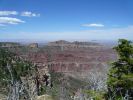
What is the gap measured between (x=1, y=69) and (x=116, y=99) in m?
90.9

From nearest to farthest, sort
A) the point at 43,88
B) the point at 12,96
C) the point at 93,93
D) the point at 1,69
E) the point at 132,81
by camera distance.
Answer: the point at 12,96 < the point at 132,81 < the point at 93,93 < the point at 1,69 < the point at 43,88

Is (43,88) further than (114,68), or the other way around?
(43,88)

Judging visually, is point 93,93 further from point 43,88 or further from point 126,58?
point 43,88

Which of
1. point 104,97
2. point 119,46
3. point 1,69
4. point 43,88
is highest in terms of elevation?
point 119,46

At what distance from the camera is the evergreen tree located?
19.1 metres

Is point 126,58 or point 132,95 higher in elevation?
point 126,58

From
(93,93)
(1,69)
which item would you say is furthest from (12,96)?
(1,69)

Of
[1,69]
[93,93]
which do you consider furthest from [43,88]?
[93,93]

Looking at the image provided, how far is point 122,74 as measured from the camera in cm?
1930

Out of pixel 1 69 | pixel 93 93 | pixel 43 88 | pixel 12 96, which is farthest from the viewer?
pixel 43 88

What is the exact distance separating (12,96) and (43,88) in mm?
104372

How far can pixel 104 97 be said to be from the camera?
20.0m

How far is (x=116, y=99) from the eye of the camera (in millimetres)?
19125

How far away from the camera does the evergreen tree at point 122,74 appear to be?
19062 mm
